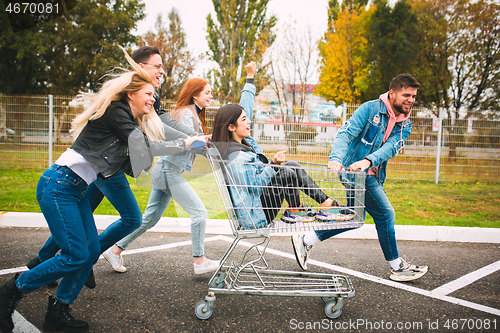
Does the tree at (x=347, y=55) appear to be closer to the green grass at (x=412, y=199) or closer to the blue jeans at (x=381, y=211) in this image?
the green grass at (x=412, y=199)

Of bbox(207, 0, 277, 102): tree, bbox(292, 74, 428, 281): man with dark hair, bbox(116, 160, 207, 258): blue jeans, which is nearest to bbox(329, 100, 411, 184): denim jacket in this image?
bbox(292, 74, 428, 281): man with dark hair

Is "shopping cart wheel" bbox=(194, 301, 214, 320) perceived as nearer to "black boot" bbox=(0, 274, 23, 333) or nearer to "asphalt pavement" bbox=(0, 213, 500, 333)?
"asphalt pavement" bbox=(0, 213, 500, 333)

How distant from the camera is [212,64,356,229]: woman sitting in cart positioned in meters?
2.46

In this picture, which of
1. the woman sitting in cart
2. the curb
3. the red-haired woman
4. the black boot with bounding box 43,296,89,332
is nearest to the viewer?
the black boot with bounding box 43,296,89,332

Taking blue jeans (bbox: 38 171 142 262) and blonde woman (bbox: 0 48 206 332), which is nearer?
blonde woman (bbox: 0 48 206 332)

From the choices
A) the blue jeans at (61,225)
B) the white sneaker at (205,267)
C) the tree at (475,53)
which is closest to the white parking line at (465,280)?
the white sneaker at (205,267)

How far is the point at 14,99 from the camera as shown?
897 centimetres

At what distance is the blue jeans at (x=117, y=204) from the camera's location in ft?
8.30

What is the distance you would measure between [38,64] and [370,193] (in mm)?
28616

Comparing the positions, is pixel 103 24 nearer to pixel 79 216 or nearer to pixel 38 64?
pixel 38 64

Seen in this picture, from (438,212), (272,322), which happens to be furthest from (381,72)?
(272,322)

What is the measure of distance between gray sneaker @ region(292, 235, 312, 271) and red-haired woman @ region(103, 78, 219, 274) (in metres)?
0.80

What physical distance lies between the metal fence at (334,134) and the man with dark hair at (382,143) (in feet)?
18.2

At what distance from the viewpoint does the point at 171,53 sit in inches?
970
